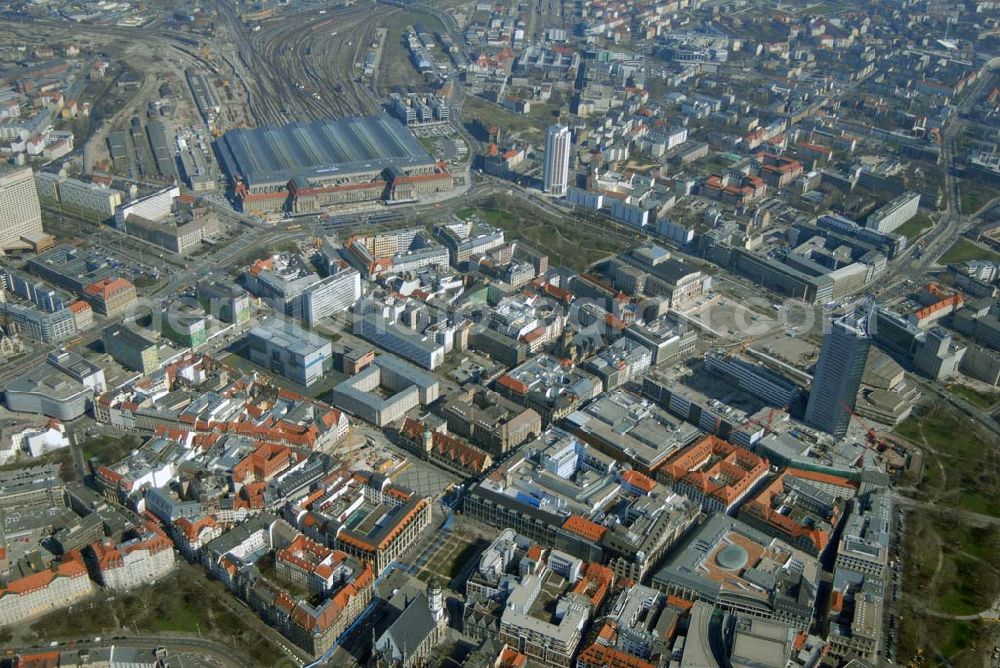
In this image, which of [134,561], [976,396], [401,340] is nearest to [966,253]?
[976,396]

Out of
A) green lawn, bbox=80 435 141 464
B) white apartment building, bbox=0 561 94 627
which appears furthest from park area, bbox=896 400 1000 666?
green lawn, bbox=80 435 141 464

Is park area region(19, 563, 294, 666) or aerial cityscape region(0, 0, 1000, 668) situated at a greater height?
aerial cityscape region(0, 0, 1000, 668)

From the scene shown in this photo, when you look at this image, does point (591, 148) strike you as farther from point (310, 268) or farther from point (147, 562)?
point (147, 562)

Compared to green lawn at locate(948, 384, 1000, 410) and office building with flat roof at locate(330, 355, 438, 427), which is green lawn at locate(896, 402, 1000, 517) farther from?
office building with flat roof at locate(330, 355, 438, 427)

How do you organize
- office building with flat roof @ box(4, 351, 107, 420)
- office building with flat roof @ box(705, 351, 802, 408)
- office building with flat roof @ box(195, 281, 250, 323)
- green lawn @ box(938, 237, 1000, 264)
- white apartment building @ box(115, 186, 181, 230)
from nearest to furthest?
office building with flat roof @ box(4, 351, 107, 420) < office building with flat roof @ box(705, 351, 802, 408) < office building with flat roof @ box(195, 281, 250, 323) < white apartment building @ box(115, 186, 181, 230) < green lawn @ box(938, 237, 1000, 264)

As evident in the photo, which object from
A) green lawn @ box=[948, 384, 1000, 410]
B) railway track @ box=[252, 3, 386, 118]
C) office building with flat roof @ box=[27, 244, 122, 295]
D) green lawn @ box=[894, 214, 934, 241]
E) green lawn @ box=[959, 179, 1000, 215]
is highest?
railway track @ box=[252, 3, 386, 118]
